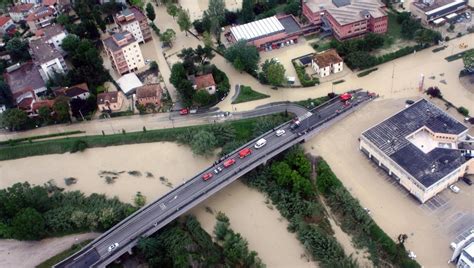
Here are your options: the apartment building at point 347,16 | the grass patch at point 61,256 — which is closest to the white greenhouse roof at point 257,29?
the apartment building at point 347,16

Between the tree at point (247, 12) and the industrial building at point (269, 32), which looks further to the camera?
the tree at point (247, 12)

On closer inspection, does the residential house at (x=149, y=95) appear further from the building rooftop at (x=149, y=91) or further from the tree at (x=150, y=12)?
the tree at (x=150, y=12)

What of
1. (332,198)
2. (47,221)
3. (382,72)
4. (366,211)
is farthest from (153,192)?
(382,72)

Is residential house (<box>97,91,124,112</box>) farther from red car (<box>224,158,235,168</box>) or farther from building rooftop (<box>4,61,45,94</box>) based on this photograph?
red car (<box>224,158,235,168</box>)

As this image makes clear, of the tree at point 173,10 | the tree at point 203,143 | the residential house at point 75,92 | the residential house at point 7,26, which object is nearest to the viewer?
the tree at point 203,143

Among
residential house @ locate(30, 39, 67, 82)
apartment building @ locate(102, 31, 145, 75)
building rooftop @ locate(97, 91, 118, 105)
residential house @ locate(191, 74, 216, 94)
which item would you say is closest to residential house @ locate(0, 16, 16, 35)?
residential house @ locate(30, 39, 67, 82)

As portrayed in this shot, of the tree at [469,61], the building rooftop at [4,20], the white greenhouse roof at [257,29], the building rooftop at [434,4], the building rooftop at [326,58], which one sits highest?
the building rooftop at [4,20]
